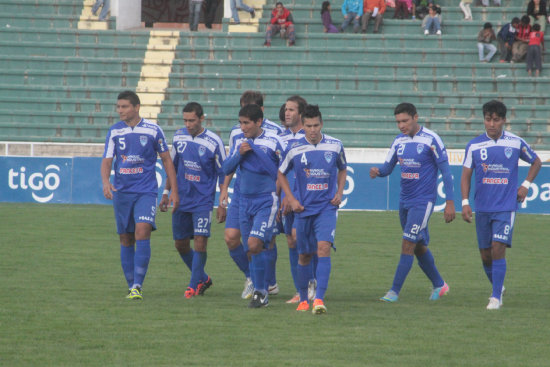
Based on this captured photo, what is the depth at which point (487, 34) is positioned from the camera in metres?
25.1

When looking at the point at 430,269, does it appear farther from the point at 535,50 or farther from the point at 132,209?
the point at 535,50

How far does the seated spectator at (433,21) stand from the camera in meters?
25.8

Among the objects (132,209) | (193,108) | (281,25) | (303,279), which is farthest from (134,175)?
(281,25)

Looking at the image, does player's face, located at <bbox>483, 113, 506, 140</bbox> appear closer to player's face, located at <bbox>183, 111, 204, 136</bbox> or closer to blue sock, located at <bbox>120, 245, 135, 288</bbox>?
player's face, located at <bbox>183, 111, 204, 136</bbox>

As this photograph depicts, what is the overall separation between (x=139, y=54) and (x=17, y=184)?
7945 millimetres

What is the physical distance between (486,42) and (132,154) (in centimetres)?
1786

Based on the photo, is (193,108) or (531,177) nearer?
(531,177)

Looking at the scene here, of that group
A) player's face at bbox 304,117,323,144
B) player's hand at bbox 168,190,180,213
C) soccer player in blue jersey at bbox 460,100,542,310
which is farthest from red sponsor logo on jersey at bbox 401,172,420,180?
player's hand at bbox 168,190,180,213

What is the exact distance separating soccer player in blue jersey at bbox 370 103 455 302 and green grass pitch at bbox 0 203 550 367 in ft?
1.39

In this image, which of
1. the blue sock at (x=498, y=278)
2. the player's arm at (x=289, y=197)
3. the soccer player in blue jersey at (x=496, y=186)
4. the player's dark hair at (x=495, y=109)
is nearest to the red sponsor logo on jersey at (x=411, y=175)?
the soccer player in blue jersey at (x=496, y=186)

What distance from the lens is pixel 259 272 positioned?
8.72 m

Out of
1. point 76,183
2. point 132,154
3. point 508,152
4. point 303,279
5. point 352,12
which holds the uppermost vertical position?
point 352,12

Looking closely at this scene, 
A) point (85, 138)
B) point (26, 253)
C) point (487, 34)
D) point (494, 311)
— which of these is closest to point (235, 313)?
point (494, 311)

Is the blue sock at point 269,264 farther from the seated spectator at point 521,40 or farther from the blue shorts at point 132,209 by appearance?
the seated spectator at point 521,40
